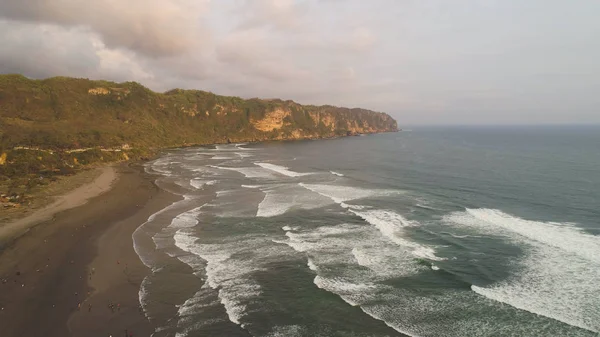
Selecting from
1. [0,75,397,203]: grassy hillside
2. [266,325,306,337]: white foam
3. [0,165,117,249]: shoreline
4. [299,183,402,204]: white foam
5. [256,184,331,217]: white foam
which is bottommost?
[266,325,306,337]: white foam

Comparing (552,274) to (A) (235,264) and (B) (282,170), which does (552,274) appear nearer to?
(A) (235,264)

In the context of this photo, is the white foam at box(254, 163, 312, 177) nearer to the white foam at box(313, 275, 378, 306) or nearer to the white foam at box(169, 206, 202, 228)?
the white foam at box(169, 206, 202, 228)

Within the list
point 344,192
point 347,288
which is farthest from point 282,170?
point 347,288

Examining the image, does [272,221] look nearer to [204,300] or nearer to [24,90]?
[204,300]

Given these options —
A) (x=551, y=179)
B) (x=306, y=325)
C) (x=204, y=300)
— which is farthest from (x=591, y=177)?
(x=204, y=300)

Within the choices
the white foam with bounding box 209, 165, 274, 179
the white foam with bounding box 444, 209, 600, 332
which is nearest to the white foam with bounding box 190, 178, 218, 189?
the white foam with bounding box 209, 165, 274, 179
